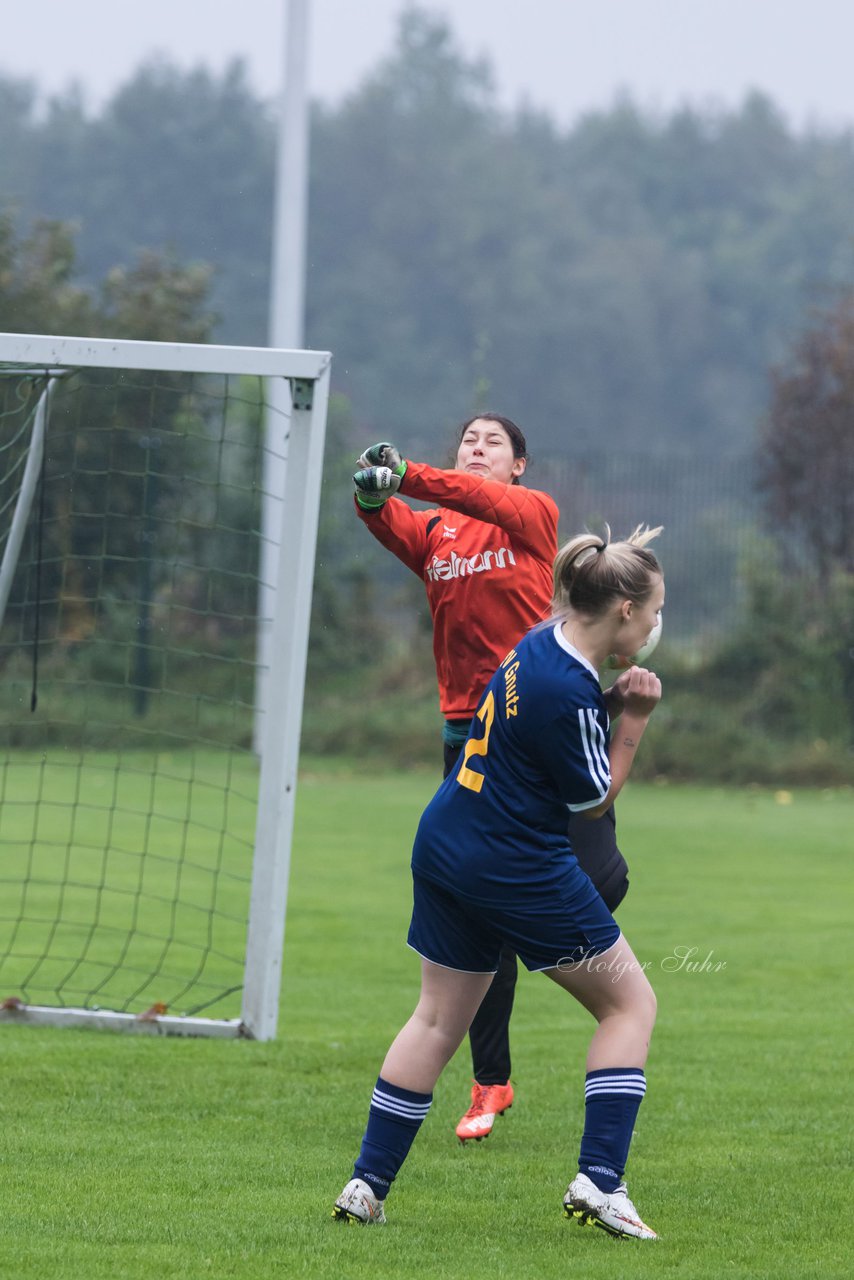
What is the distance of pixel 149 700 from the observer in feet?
65.6

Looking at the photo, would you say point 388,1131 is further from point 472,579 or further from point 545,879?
point 472,579

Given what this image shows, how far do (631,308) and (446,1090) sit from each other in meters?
53.2

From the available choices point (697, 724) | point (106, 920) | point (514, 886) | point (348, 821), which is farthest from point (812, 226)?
point (514, 886)

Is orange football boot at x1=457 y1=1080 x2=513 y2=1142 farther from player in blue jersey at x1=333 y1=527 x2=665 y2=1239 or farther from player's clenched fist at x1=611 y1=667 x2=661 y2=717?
player's clenched fist at x1=611 y1=667 x2=661 y2=717

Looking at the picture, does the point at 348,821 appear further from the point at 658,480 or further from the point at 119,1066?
the point at 658,480

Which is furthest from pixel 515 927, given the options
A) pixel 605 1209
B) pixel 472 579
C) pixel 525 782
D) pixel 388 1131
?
pixel 472 579

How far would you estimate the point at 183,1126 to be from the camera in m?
4.98

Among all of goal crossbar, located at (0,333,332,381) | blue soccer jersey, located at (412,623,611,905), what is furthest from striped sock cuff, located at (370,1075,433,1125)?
→ goal crossbar, located at (0,333,332,381)

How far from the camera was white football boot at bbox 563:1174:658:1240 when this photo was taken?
3945 mm

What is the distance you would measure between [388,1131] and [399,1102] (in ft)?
0.23

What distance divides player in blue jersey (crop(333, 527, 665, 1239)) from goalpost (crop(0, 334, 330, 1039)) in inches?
86.7

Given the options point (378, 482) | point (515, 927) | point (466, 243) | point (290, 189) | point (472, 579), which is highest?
point (466, 243)

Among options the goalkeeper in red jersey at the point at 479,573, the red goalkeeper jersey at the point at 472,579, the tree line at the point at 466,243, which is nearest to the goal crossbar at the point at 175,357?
the goalkeeper in red jersey at the point at 479,573

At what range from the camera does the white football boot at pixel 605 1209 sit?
3945 mm
